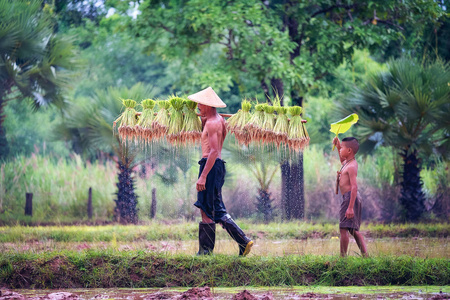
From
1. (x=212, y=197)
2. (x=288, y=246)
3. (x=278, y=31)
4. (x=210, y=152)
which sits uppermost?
(x=278, y=31)

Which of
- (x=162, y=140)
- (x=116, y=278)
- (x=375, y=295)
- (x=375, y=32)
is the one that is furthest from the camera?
(x=375, y=32)

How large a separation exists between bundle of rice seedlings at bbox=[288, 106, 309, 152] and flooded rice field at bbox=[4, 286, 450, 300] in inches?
91.5

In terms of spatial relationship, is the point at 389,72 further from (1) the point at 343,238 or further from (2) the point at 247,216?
(1) the point at 343,238

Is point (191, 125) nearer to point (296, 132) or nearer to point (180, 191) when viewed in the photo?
point (296, 132)

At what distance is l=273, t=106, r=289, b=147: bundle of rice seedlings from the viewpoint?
7.74 m

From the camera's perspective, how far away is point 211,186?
24.1 feet

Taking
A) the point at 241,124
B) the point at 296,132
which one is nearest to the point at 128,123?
the point at 241,124

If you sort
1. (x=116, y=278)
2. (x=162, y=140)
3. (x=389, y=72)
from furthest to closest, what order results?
(x=389, y=72) < (x=162, y=140) < (x=116, y=278)

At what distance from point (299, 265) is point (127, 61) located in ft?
75.9

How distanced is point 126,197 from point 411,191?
6688mm

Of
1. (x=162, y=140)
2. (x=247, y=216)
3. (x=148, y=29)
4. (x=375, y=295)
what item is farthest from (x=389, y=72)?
(x=375, y=295)

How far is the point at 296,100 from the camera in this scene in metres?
14.5

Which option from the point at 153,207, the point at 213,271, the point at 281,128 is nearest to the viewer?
the point at 213,271

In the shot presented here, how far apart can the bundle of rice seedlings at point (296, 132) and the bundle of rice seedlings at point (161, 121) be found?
1703 mm
